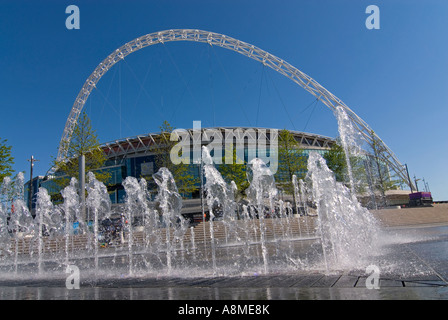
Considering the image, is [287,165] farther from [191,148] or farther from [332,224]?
[332,224]

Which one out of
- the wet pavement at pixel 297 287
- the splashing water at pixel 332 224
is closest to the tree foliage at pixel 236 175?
the splashing water at pixel 332 224

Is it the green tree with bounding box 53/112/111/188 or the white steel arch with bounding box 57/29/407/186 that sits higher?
the white steel arch with bounding box 57/29/407/186

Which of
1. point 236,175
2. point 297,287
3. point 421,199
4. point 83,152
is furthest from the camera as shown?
point 421,199

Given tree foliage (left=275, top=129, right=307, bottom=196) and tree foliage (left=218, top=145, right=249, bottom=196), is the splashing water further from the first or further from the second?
tree foliage (left=218, top=145, right=249, bottom=196)

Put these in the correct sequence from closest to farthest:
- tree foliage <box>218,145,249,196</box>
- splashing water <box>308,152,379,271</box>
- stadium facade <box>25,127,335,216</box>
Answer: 1. splashing water <box>308,152,379,271</box>
2. tree foliage <box>218,145,249,196</box>
3. stadium facade <box>25,127,335,216</box>

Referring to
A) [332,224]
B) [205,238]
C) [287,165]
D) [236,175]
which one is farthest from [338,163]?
[332,224]

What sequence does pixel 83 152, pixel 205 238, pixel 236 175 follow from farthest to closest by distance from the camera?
pixel 236 175
pixel 83 152
pixel 205 238

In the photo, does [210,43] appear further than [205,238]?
Yes

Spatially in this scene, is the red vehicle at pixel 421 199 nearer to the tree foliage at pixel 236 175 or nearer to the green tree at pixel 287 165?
the green tree at pixel 287 165

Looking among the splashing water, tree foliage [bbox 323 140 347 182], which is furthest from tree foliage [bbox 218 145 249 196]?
the splashing water

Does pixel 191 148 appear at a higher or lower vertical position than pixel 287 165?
higher

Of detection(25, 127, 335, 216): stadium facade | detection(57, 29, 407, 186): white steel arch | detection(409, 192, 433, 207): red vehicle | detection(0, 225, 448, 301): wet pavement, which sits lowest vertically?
detection(0, 225, 448, 301): wet pavement

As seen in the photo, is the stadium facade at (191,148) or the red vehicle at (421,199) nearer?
the red vehicle at (421,199)
